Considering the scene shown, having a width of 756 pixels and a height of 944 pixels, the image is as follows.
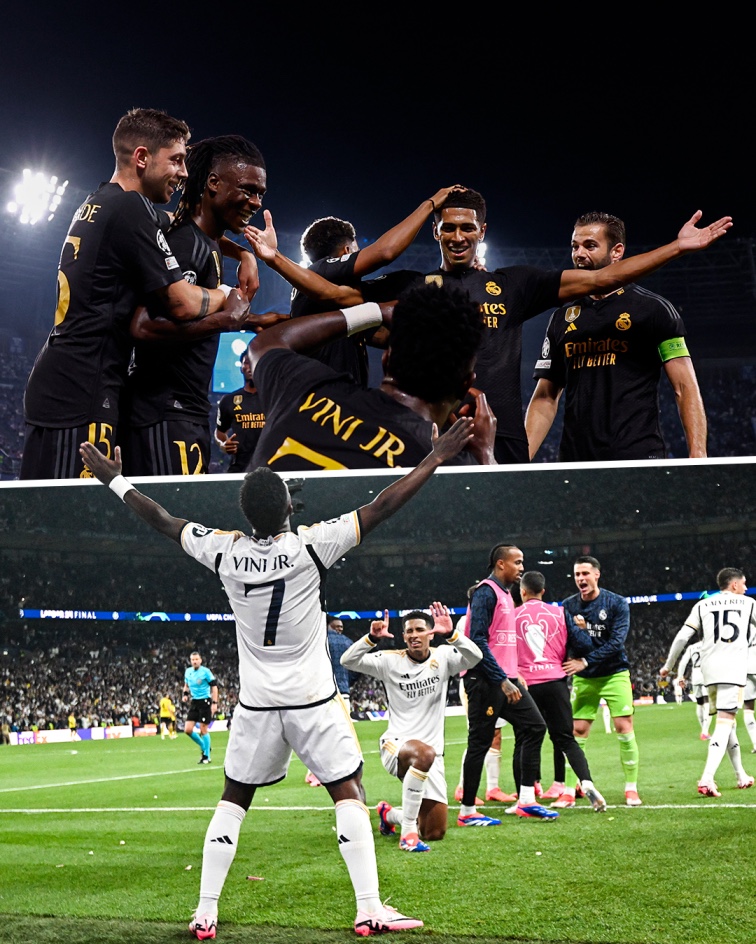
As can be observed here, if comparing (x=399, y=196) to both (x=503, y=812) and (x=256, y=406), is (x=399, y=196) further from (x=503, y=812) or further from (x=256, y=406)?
(x=503, y=812)

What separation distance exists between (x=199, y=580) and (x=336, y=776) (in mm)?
22390

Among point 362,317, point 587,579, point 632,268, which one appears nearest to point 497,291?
point 632,268

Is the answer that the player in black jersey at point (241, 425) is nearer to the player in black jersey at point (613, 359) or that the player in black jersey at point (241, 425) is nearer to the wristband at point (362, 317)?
the player in black jersey at point (613, 359)

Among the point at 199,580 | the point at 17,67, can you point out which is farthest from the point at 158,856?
the point at 199,580

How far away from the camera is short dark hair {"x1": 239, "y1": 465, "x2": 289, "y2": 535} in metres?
3.60

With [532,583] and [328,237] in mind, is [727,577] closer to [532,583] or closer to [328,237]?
[532,583]

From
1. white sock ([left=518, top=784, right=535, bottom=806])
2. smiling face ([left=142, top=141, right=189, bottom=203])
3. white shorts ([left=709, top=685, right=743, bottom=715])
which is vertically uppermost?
smiling face ([left=142, top=141, right=189, bottom=203])

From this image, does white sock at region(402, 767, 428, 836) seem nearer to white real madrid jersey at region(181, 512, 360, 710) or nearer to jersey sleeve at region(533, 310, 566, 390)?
white real madrid jersey at region(181, 512, 360, 710)

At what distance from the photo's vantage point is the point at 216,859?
12.3ft

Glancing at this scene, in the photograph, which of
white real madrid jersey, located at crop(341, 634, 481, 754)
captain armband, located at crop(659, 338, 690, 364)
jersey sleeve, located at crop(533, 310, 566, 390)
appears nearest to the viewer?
captain armband, located at crop(659, 338, 690, 364)

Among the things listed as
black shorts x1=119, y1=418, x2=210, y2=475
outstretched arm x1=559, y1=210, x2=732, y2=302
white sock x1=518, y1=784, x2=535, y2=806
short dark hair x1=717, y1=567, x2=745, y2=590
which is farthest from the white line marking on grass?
outstretched arm x1=559, y1=210, x2=732, y2=302

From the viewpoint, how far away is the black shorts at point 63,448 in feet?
11.9

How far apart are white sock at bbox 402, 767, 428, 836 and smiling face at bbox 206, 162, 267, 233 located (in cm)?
303

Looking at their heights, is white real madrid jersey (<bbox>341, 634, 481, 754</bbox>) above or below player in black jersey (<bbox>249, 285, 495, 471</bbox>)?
below
